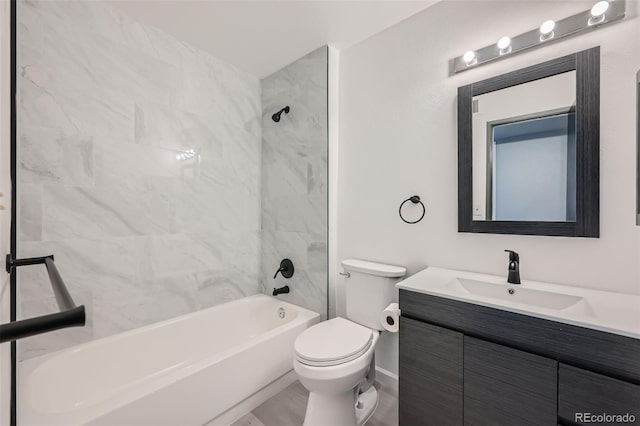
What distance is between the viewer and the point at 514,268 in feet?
4.41

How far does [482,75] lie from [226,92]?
6.35ft

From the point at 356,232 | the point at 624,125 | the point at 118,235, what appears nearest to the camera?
the point at 624,125

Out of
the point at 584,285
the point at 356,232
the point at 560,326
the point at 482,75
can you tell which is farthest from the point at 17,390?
the point at 482,75

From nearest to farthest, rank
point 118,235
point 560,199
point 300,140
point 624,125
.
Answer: point 624,125 → point 560,199 → point 118,235 → point 300,140

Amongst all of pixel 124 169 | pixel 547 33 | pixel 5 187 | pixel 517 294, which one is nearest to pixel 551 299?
pixel 517 294

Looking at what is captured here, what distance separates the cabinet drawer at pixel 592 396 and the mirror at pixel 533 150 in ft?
2.07

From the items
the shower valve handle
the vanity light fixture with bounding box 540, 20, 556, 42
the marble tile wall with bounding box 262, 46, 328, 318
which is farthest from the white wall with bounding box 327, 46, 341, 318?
the vanity light fixture with bounding box 540, 20, 556, 42

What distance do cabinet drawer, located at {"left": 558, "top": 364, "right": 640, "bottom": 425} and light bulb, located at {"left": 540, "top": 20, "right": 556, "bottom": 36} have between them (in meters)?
1.49

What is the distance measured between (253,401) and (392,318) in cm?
104

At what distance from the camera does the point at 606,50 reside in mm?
1209

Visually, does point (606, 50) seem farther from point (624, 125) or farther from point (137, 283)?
point (137, 283)

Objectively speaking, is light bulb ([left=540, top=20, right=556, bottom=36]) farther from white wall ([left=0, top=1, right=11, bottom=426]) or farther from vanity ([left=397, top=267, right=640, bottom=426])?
white wall ([left=0, top=1, right=11, bottom=426])

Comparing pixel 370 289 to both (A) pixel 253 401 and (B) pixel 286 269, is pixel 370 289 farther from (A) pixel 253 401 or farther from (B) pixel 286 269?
(A) pixel 253 401

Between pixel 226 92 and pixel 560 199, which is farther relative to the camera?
pixel 226 92
